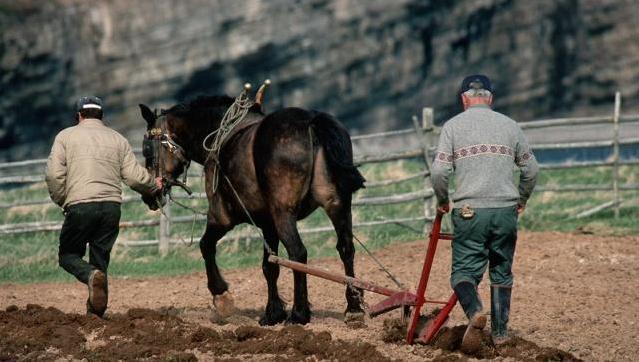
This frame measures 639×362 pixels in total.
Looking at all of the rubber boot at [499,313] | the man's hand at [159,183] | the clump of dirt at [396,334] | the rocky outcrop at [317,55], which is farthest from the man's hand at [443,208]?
the rocky outcrop at [317,55]

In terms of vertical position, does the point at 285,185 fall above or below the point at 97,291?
above

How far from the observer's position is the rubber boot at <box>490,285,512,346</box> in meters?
7.78

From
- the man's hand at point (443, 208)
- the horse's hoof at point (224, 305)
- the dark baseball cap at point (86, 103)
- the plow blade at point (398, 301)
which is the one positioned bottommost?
the horse's hoof at point (224, 305)

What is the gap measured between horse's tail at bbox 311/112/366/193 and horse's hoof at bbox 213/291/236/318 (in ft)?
4.66

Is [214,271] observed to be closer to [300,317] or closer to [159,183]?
[159,183]

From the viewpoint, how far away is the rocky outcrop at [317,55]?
31750 millimetres

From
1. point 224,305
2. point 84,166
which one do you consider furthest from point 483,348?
point 84,166

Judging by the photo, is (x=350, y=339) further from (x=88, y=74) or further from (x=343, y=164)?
(x=88, y=74)

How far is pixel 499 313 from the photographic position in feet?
25.5

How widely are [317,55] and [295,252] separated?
26375 mm

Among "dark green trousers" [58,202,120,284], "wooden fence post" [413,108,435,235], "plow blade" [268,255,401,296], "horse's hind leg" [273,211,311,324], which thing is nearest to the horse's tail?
"horse's hind leg" [273,211,311,324]

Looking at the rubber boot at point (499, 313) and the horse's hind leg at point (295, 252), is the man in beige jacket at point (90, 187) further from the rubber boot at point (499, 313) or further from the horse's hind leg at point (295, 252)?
the rubber boot at point (499, 313)

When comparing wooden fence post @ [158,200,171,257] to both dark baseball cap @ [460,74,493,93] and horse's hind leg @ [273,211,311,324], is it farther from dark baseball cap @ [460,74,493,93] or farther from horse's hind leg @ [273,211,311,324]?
dark baseball cap @ [460,74,493,93]

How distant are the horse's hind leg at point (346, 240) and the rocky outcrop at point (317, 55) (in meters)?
22.6
